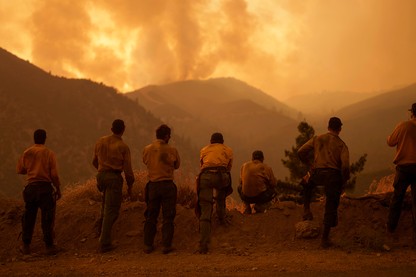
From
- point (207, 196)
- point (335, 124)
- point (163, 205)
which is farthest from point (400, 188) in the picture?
point (163, 205)

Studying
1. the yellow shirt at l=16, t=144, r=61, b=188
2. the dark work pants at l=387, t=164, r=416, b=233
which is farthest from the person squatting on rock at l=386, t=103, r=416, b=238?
the yellow shirt at l=16, t=144, r=61, b=188

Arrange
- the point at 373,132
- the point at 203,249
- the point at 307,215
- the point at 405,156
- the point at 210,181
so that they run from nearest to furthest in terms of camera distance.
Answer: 1. the point at 405,156
2. the point at 203,249
3. the point at 210,181
4. the point at 307,215
5. the point at 373,132

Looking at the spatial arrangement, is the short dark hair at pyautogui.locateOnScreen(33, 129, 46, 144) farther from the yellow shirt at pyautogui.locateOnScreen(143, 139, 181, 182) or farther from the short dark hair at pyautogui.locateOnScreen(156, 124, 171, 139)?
the short dark hair at pyautogui.locateOnScreen(156, 124, 171, 139)

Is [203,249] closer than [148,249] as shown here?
Yes

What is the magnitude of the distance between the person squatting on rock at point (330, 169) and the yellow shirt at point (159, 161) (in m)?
2.64

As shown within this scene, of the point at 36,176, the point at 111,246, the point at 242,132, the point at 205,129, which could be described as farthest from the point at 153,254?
the point at 242,132

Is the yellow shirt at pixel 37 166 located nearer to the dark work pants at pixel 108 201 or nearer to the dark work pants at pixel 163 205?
the dark work pants at pixel 108 201

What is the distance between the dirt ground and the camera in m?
6.08

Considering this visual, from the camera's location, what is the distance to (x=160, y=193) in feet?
24.4

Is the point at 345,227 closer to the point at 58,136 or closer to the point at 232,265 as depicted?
the point at 232,265

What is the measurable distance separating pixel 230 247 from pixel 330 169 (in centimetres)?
233

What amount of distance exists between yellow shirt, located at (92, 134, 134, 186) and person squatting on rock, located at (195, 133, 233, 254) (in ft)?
4.57

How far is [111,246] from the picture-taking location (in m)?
7.71

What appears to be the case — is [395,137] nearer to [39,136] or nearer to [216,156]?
[216,156]
